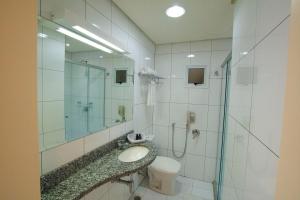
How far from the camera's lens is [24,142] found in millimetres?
428

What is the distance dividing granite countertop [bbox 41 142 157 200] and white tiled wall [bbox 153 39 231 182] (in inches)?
49.0

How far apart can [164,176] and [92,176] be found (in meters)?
1.33

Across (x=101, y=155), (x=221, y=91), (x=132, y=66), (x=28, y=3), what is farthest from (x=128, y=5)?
(x=221, y=91)

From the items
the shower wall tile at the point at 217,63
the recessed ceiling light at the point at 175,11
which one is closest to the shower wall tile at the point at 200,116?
the shower wall tile at the point at 217,63

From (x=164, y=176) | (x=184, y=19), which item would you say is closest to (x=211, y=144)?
(x=164, y=176)

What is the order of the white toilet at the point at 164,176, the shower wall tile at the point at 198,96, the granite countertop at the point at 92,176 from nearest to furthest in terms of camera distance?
the granite countertop at the point at 92,176 → the white toilet at the point at 164,176 → the shower wall tile at the point at 198,96

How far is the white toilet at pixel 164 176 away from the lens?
212 centimetres

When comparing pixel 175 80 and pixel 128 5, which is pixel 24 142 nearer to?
pixel 128 5

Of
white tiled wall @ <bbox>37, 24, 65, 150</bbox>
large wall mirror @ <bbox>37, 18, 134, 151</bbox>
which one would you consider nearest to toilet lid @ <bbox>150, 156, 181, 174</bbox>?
large wall mirror @ <bbox>37, 18, 134, 151</bbox>

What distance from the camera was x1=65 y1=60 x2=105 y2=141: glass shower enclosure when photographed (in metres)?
1.16

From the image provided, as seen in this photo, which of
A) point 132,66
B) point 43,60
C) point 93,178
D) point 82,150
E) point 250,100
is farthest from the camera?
point 132,66

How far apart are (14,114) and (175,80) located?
2414mm

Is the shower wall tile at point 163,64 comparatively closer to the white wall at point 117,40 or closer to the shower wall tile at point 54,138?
the white wall at point 117,40

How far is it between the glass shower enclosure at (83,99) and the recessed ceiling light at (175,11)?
0.94 meters
